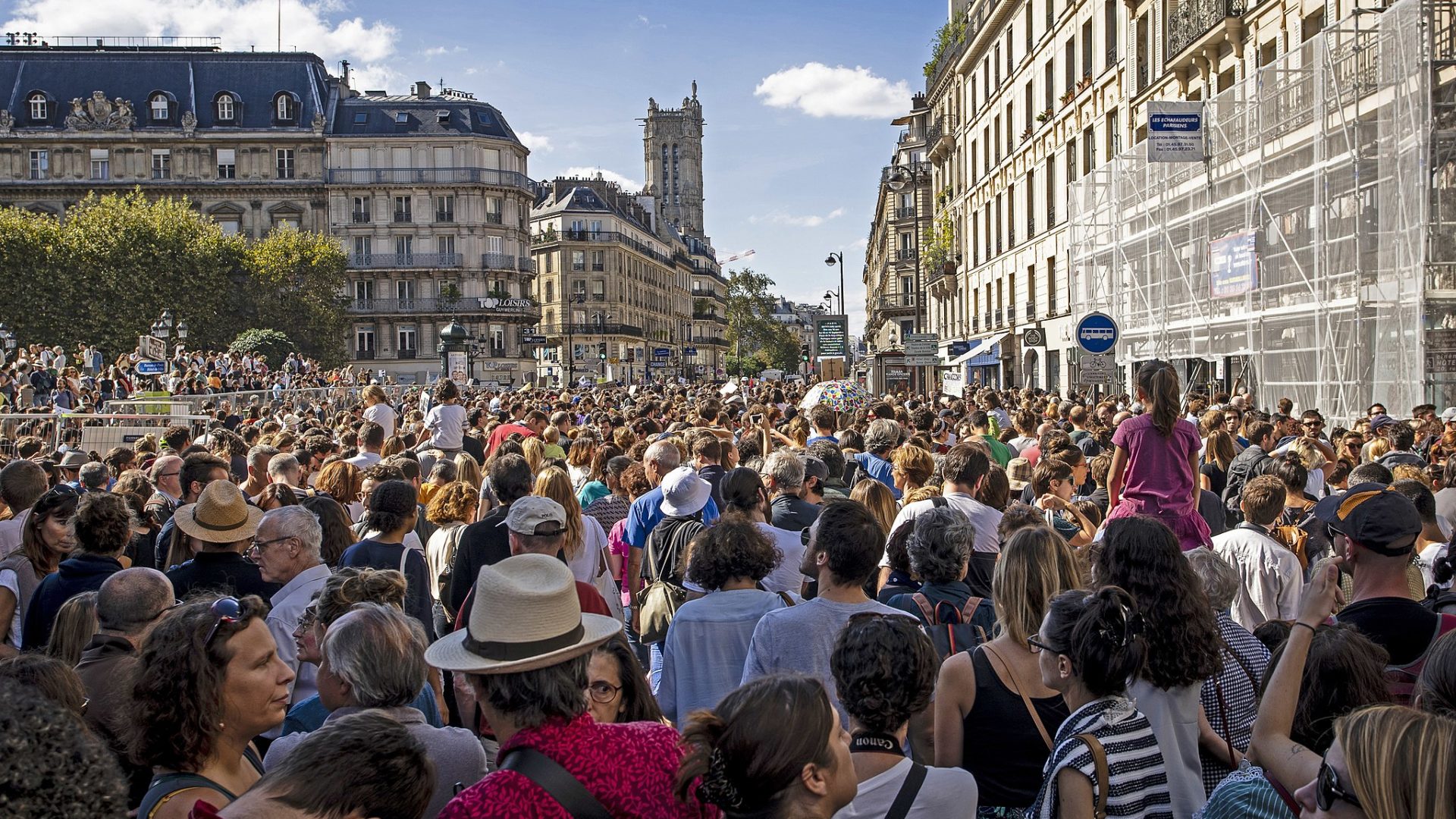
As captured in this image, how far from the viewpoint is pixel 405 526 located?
6.09 meters

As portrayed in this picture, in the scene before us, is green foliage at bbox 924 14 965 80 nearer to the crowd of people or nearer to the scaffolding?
the scaffolding

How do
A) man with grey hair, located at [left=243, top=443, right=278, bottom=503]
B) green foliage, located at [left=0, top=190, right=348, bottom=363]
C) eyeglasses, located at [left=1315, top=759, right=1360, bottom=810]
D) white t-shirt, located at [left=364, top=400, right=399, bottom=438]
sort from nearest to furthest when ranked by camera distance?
1. eyeglasses, located at [left=1315, top=759, right=1360, bottom=810]
2. man with grey hair, located at [left=243, top=443, right=278, bottom=503]
3. white t-shirt, located at [left=364, top=400, right=399, bottom=438]
4. green foliage, located at [left=0, top=190, right=348, bottom=363]

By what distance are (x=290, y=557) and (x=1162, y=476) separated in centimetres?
496

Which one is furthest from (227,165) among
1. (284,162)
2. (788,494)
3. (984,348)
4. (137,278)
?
(788,494)

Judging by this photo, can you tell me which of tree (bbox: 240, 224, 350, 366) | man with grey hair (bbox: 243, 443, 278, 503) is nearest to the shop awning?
man with grey hair (bbox: 243, 443, 278, 503)

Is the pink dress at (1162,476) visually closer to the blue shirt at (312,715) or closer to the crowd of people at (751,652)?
the crowd of people at (751,652)

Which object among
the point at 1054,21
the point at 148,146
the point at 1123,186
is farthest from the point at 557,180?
the point at 1123,186

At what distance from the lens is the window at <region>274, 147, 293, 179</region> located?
7006cm

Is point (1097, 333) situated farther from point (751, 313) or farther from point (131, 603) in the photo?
point (751, 313)

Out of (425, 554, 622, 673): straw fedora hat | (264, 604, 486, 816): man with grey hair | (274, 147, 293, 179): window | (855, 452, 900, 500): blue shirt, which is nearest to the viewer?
(425, 554, 622, 673): straw fedora hat

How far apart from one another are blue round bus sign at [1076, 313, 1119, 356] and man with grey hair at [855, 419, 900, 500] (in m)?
5.70

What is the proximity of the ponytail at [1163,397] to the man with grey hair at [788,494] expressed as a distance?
7.06 ft

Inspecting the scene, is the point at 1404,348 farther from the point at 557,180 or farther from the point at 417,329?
the point at 557,180

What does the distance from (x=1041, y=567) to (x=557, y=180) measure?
345 feet
